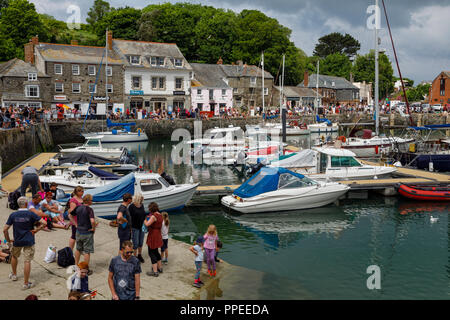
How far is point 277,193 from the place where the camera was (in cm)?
1917

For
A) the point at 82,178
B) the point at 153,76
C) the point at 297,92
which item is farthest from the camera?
the point at 297,92

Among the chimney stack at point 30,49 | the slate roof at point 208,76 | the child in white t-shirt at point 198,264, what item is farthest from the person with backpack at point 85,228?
the slate roof at point 208,76

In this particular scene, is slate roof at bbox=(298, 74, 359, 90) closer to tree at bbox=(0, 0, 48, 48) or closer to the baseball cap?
tree at bbox=(0, 0, 48, 48)

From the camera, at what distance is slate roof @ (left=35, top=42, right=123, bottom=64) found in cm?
5662

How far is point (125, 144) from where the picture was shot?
161ft

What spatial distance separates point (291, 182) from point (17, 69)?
46.5 metres

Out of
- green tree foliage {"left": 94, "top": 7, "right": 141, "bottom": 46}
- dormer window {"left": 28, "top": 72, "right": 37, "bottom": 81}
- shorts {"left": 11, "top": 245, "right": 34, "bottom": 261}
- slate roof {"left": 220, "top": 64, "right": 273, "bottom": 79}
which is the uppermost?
green tree foliage {"left": 94, "top": 7, "right": 141, "bottom": 46}

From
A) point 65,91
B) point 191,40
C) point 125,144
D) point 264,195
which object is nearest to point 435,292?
point 264,195

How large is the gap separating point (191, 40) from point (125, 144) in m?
44.0

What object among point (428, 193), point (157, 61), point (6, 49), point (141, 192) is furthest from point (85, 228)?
point (6, 49)

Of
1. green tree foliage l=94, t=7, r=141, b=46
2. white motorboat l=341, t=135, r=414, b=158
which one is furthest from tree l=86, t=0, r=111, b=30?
white motorboat l=341, t=135, r=414, b=158

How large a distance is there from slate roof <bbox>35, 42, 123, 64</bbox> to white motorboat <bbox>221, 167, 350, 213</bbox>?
45821mm

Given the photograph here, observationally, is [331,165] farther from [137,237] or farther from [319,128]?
[319,128]
